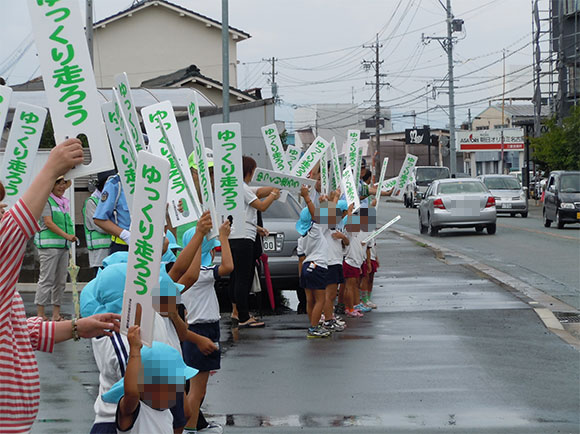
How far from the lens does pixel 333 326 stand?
10.7m

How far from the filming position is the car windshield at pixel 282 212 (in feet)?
43.0

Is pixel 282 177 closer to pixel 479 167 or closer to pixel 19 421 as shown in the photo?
pixel 19 421

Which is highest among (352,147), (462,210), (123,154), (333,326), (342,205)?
(352,147)

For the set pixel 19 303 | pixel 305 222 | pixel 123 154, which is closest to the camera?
pixel 19 303

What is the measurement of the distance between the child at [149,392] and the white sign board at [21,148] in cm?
327

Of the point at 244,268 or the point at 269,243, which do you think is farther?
the point at 269,243

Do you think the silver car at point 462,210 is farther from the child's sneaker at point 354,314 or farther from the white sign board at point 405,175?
the child's sneaker at point 354,314

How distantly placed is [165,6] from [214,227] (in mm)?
42290

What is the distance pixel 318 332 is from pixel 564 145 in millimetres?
36402

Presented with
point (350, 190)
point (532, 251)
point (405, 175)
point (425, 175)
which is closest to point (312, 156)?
point (350, 190)

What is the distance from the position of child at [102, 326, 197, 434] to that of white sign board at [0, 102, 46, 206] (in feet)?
10.7

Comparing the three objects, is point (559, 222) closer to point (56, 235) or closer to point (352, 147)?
point (352, 147)

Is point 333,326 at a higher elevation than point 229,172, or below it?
below

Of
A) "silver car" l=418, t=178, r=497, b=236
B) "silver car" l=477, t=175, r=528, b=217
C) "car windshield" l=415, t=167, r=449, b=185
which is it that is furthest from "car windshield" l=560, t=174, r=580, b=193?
"car windshield" l=415, t=167, r=449, b=185
